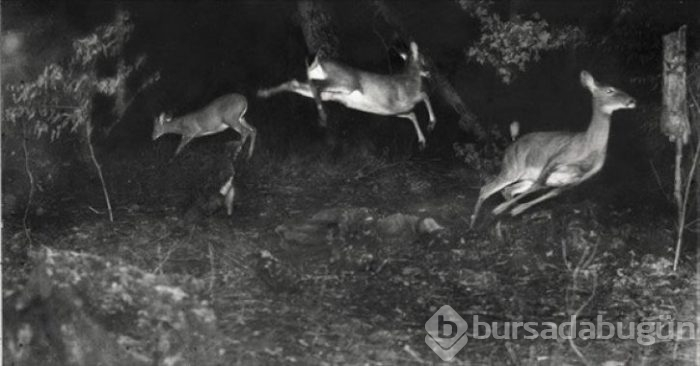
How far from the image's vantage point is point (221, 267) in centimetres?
555

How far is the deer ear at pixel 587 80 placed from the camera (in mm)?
5543

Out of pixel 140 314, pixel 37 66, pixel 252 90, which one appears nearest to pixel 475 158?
pixel 252 90

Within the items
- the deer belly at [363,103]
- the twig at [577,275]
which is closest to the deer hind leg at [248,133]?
the deer belly at [363,103]

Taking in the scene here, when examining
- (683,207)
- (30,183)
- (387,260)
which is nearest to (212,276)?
(387,260)

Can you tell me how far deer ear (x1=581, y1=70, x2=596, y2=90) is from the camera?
5.54 meters

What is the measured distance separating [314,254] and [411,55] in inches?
61.8

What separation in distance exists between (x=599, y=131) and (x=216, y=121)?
269 centimetres

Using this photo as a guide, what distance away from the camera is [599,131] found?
5.52 metres

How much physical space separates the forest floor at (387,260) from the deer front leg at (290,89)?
0.46 metres

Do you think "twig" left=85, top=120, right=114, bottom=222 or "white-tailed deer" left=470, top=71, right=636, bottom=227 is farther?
"twig" left=85, top=120, right=114, bottom=222

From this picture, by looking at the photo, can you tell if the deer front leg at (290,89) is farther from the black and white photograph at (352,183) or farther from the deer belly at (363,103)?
the deer belly at (363,103)

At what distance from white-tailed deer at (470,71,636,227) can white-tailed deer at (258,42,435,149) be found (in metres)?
0.64

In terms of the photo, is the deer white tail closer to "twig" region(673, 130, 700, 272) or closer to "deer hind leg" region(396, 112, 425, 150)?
"deer hind leg" region(396, 112, 425, 150)

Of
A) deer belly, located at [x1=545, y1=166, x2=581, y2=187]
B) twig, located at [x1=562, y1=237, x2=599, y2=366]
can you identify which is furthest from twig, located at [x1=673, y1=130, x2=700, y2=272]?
deer belly, located at [x1=545, y1=166, x2=581, y2=187]
